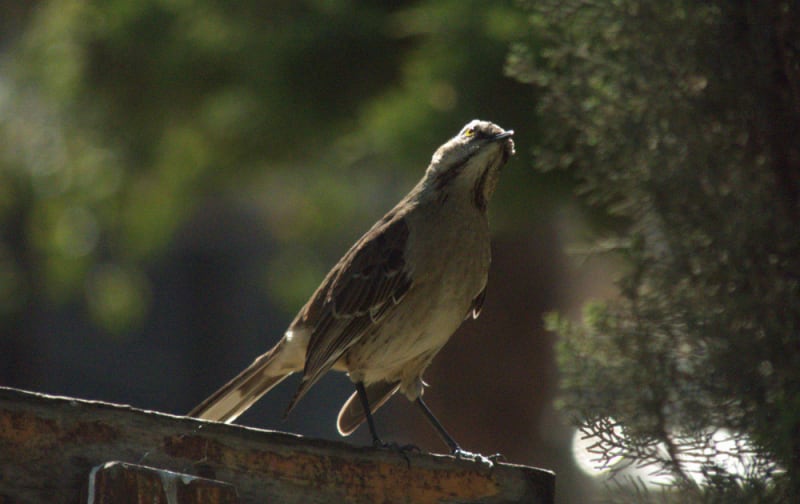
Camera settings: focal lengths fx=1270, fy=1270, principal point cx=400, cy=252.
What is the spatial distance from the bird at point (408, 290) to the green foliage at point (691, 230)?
413mm

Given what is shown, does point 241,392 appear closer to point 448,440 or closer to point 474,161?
point 448,440

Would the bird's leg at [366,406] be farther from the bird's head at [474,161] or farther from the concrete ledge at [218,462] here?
the concrete ledge at [218,462]

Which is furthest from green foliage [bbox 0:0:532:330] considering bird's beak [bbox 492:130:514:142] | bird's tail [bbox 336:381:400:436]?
bird's tail [bbox 336:381:400:436]

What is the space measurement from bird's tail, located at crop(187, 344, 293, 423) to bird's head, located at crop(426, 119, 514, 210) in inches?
32.3

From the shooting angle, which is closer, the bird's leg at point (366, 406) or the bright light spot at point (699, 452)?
the bright light spot at point (699, 452)

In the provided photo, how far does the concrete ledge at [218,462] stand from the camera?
2.28 metres

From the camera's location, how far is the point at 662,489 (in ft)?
11.3

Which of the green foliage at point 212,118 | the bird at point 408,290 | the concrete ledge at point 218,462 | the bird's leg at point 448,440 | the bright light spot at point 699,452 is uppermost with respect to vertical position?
the green foliage at point 212,118

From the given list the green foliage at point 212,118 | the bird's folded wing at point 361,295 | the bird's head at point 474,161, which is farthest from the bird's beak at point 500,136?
the green foliage at point 212,118

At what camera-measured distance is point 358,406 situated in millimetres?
4277

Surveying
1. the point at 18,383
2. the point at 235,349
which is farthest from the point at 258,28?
the point at 235,349

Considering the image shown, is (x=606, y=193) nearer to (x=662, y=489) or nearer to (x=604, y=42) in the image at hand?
(x=604, y=42)

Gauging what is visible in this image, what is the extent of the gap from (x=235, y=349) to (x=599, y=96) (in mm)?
8874

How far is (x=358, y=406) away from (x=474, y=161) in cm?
91
